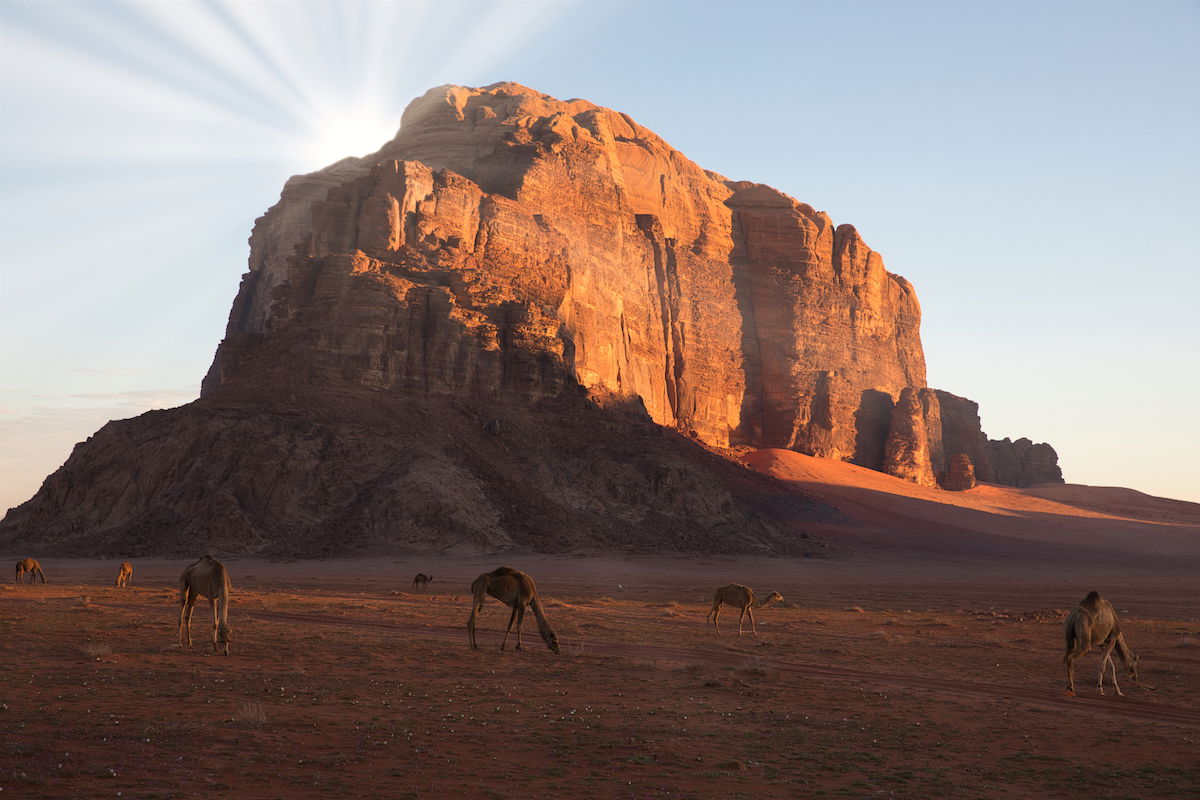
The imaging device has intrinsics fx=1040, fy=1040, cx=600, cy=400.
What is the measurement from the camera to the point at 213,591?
19.8 meters

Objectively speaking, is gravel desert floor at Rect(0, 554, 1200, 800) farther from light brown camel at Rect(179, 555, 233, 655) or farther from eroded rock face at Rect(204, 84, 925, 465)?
eroded rock face at Rect(204, 84, 925, 465)

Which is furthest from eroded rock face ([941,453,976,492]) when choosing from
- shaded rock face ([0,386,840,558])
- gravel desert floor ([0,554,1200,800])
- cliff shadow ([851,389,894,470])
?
gravel desert floor ([0,554,1200,800])

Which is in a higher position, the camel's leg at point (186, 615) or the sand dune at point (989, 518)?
the sand dune at point (989, 518)

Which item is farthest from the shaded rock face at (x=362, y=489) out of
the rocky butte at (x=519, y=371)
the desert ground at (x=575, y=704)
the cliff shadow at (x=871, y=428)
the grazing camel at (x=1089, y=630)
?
the cliff shadow at (x=871, y=428)

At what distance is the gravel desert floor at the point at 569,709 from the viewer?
1148 centimetres

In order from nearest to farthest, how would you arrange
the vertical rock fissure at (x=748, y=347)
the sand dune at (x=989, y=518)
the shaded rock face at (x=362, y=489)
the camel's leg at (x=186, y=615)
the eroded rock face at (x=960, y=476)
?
the camel's leg at (x=186, y=615) < the shaded rock face at (x=362, y=489) < the sand dune at (x=989, y=518) < the vertical rock fissure at (x=748, y=347) < the eroded rock face at (x=960, y=476)

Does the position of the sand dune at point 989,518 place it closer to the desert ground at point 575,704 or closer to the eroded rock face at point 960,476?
the eroded rock face at point 960,476

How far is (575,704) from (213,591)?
7871mm

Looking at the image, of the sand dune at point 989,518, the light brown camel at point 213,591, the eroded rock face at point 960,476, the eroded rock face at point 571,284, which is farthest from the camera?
the eroded rock face at point 960,476

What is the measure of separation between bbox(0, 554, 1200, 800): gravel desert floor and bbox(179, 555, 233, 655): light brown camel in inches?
16.3

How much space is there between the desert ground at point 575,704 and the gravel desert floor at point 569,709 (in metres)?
0.06

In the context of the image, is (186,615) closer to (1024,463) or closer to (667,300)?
(667,300)

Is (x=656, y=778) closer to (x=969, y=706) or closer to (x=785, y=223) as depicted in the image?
(x=969, y=706)

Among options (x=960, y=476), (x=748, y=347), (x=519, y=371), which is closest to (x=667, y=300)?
(x=748, y=347)
